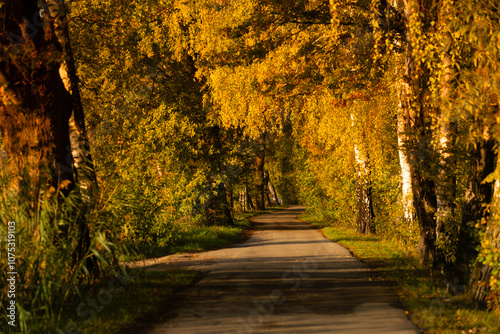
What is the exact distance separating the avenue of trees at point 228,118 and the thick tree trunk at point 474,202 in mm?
36

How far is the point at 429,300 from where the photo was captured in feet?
33.7

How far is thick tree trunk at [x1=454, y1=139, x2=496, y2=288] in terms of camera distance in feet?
36.2

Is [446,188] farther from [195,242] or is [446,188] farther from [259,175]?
[259,175]

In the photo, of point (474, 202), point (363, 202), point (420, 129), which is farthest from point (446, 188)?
point (363, 202)

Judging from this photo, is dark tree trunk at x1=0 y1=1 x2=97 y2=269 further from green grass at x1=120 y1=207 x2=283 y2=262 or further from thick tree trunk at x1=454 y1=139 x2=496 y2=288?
thick tree trunk at x1=454 y1=139 x2=496 y2=288

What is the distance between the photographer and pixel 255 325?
8.25 m

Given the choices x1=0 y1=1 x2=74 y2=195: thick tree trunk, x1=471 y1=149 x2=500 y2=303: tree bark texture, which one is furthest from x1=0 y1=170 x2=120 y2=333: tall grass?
x1=471 y1=149 x2=500 y2=303: tree bark texture

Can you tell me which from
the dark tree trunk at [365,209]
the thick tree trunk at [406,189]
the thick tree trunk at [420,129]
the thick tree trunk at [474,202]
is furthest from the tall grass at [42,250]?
the dark tree trunk at [365,209]

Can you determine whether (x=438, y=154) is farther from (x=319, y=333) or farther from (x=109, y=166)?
(x=109, y=166)

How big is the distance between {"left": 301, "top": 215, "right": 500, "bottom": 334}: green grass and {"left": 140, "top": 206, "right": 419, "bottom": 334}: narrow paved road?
0.97 feet

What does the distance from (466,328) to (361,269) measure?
627cm

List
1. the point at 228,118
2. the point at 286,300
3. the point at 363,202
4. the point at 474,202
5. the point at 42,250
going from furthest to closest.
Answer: the point at 363,202 < the point at 228,118 < the point at 474,202 < the point at 286,300 < the point at 42,250

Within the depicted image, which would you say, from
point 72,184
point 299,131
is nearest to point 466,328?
point 72,184

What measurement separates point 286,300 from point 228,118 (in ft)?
57.0
